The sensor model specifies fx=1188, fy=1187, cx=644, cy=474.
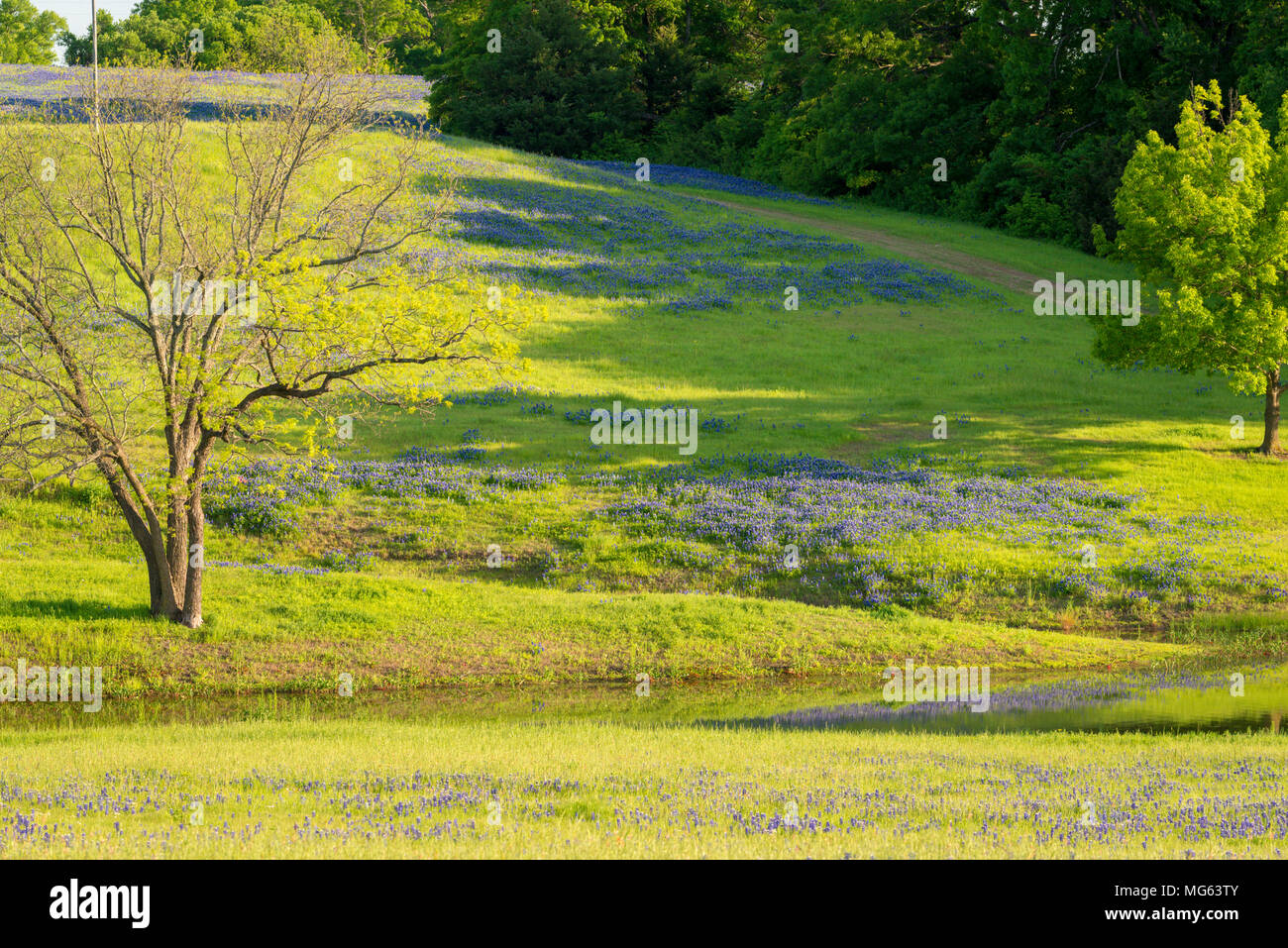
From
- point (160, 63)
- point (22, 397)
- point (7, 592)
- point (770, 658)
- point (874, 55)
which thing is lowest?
point (770, 658)

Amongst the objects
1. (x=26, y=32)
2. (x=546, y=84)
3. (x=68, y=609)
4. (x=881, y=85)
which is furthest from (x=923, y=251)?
(x=26, y=32)

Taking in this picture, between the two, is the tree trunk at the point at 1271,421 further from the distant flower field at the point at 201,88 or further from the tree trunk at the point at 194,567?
the distant flower field at the point at 201,88

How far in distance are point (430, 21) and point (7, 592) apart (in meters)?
119

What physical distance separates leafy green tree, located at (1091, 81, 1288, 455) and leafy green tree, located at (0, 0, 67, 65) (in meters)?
109

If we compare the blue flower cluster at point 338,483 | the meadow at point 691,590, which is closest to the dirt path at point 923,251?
the meadow at point 691,590

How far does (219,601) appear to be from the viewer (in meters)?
23.7

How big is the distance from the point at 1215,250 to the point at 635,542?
797 inches

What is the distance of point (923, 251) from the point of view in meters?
66.9

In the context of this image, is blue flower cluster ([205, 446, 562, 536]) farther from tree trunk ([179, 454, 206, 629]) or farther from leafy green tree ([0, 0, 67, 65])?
leafy green tree ([0, 0, 67, 65])

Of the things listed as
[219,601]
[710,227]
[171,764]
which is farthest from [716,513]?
[710,227]

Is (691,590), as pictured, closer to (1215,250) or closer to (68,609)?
(68,609)

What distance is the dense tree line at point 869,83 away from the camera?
6881cm
